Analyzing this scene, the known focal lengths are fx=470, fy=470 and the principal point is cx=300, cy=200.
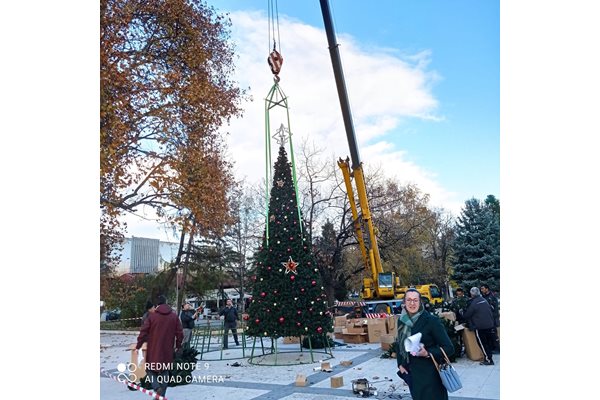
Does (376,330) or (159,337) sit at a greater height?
(159,337)

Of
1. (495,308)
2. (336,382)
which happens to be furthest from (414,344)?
(495,308)

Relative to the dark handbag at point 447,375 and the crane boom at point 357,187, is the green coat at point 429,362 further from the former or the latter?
the crane boom at point 357,187

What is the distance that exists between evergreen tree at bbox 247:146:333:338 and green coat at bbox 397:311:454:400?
564 cm

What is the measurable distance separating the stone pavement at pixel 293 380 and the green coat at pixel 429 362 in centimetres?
291

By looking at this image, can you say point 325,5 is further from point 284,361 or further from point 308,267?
point 284,361

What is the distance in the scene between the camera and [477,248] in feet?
64.7

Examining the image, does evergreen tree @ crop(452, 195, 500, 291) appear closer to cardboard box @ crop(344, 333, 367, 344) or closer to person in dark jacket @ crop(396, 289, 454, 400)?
cardboard box @ crop(344, 333, 367, 344)

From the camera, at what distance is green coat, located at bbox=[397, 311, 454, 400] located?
363 centimetres

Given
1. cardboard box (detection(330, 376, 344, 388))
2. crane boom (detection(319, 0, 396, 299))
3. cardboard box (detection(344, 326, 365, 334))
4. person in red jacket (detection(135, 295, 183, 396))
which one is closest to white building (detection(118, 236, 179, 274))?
person in red jacket (detection(135, 295, 183, 396))

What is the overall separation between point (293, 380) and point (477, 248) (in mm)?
14076

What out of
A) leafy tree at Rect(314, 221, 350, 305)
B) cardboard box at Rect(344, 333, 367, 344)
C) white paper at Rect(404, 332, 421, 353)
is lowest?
cardboard box at Rect(344, 333, 367, 344)

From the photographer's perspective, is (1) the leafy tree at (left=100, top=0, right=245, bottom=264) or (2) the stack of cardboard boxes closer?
(1) the leafy tree at (left=100, top=0, right=245, bottom=264)

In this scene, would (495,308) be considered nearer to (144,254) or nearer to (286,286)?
(286,286)
